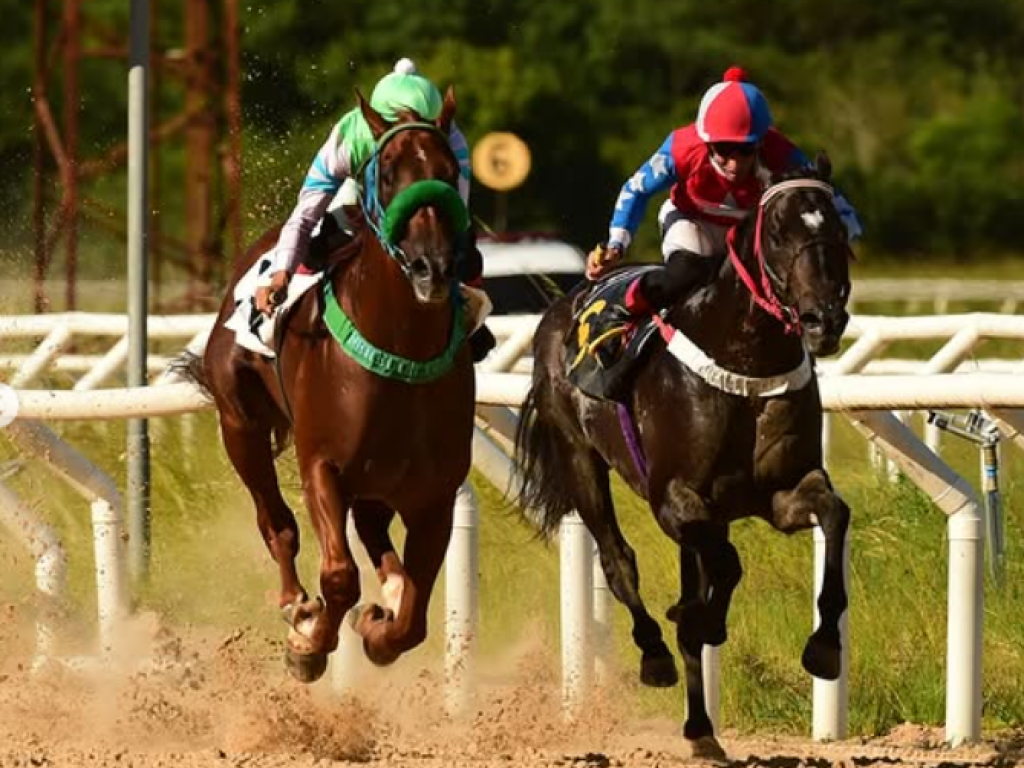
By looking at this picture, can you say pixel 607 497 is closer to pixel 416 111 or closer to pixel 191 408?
pixel 191 408

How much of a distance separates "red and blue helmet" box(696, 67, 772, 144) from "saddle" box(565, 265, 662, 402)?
64 cm

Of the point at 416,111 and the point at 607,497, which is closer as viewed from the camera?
the point at 416,111

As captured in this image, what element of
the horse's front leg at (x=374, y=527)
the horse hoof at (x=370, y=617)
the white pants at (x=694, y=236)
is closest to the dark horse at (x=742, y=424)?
the white pants at (x=694, y=236)

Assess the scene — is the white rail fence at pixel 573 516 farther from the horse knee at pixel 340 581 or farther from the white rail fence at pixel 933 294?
the white rail fence at pixel 933 294

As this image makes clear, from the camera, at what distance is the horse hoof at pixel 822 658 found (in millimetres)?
7102

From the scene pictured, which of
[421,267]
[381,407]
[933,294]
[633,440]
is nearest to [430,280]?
[421,267]

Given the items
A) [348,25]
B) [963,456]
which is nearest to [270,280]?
[963,456]

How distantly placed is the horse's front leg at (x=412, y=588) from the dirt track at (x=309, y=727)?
0.30 metres

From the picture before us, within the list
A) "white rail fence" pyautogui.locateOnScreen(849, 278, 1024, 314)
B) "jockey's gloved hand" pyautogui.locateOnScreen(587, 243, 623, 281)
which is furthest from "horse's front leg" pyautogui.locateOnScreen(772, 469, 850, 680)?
"white rail fence" pyautogui.locateOnScreen(849, 278, 1024, 314)

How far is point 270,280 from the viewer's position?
7559mm

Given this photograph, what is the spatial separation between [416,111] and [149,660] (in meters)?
2.17

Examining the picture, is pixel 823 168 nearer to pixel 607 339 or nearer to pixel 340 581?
pixel 607 339

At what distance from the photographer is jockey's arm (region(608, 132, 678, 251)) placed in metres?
8.07

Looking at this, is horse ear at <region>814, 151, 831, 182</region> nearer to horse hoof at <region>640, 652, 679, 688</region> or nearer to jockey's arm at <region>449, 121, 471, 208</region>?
jockey's arm at <region>449, 121, 471, 208</region>
